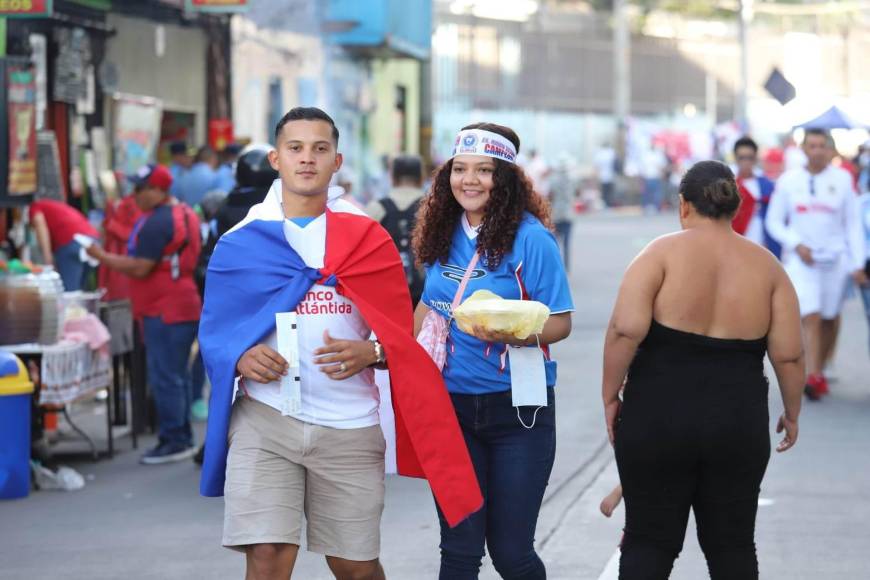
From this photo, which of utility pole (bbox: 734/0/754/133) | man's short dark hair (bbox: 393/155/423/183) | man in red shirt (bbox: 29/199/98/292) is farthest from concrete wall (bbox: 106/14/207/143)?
utility pole (bbox: 734/0/754/133)

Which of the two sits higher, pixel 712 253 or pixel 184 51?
pixel 184 51

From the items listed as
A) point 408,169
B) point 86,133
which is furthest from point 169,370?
point 86,133

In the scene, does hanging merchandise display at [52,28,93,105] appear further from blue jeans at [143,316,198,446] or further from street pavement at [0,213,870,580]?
blue jeans at [143,316,198,446]

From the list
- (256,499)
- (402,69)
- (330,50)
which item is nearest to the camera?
(256,499)

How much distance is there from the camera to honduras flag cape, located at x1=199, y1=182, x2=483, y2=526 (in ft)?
16.2

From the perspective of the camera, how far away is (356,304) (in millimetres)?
4973

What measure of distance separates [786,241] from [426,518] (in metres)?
4.88

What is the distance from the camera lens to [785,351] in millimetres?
5254

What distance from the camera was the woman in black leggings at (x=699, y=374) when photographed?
5.14m

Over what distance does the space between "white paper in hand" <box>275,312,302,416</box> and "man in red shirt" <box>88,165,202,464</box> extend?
498 centimetres

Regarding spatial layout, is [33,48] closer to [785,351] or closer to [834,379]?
[834,379]

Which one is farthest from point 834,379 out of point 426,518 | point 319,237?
point 319,237

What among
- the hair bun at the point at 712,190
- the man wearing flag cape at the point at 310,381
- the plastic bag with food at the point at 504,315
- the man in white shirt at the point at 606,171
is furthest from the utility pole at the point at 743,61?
the man wearing flag cape at the point at 310,381

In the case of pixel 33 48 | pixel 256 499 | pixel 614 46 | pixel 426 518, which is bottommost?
pixel 426 518
